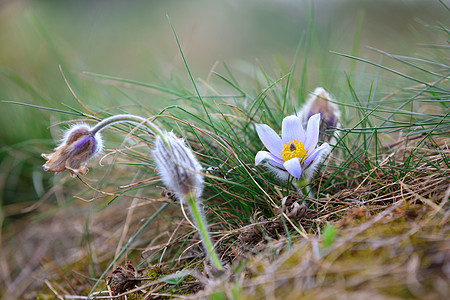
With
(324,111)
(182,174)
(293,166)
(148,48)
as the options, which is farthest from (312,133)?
(148,48)

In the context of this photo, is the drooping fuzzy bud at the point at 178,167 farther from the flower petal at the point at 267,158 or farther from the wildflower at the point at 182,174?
the flower petal at the point at 267,158

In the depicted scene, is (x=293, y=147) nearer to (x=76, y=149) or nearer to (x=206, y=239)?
(x=206, y=239)

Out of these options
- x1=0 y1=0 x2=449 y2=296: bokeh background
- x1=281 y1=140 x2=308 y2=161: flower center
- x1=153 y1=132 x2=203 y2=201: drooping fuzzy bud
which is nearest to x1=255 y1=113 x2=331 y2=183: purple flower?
x1=281 y1=140 x2=308 y2=161: flower center

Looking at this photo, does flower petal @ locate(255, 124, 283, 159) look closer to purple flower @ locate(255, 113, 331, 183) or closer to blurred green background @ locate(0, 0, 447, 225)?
purple flower @ locate(255, 113, 331, 183)

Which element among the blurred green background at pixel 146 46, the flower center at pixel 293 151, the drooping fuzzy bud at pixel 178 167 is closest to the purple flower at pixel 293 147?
the flower center at pixel 293 151

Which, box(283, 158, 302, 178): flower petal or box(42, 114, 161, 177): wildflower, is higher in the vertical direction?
box(42, 114, 161, 177): wildflower

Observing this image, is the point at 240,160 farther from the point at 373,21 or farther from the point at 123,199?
the point at 373,21

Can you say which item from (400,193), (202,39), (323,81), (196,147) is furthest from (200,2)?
(400,193)
